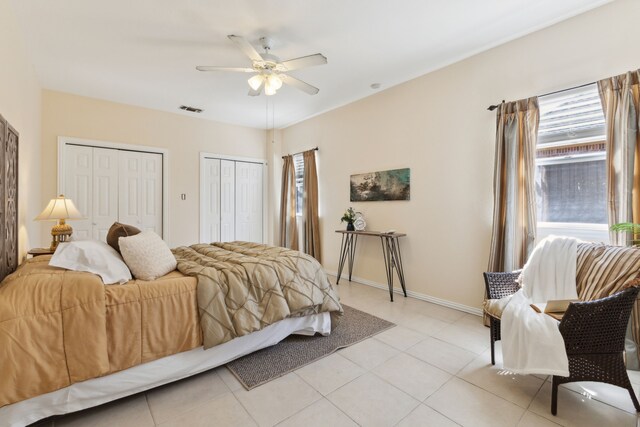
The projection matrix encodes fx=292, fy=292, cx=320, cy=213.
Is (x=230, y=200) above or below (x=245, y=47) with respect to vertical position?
below

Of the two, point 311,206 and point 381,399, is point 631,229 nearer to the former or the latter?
point 381,399

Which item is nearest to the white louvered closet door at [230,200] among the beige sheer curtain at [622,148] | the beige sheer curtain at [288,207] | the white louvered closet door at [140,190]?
the beige sheer curtain at [288,207]

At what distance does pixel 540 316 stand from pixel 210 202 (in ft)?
16.5

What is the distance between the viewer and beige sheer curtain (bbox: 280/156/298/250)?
5590 mm

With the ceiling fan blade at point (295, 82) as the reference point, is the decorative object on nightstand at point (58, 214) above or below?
below

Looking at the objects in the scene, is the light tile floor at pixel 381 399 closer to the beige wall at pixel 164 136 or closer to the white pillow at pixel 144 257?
the white pillow at pixel 144 257

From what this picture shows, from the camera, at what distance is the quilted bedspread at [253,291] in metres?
1.98

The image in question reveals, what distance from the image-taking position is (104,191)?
14.5 feet

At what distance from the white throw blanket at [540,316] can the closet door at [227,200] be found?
15.5 ft

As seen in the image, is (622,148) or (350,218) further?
(350,218)

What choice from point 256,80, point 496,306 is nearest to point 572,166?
point 496,306

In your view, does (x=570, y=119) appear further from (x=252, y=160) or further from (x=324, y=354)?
(x=252, y=160)

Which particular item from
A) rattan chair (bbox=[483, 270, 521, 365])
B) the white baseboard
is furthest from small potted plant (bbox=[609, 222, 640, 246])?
the white baseboard

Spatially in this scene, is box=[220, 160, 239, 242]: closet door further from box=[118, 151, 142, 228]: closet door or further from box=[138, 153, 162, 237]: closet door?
box=[118, 151, 142, 228]: closet door
